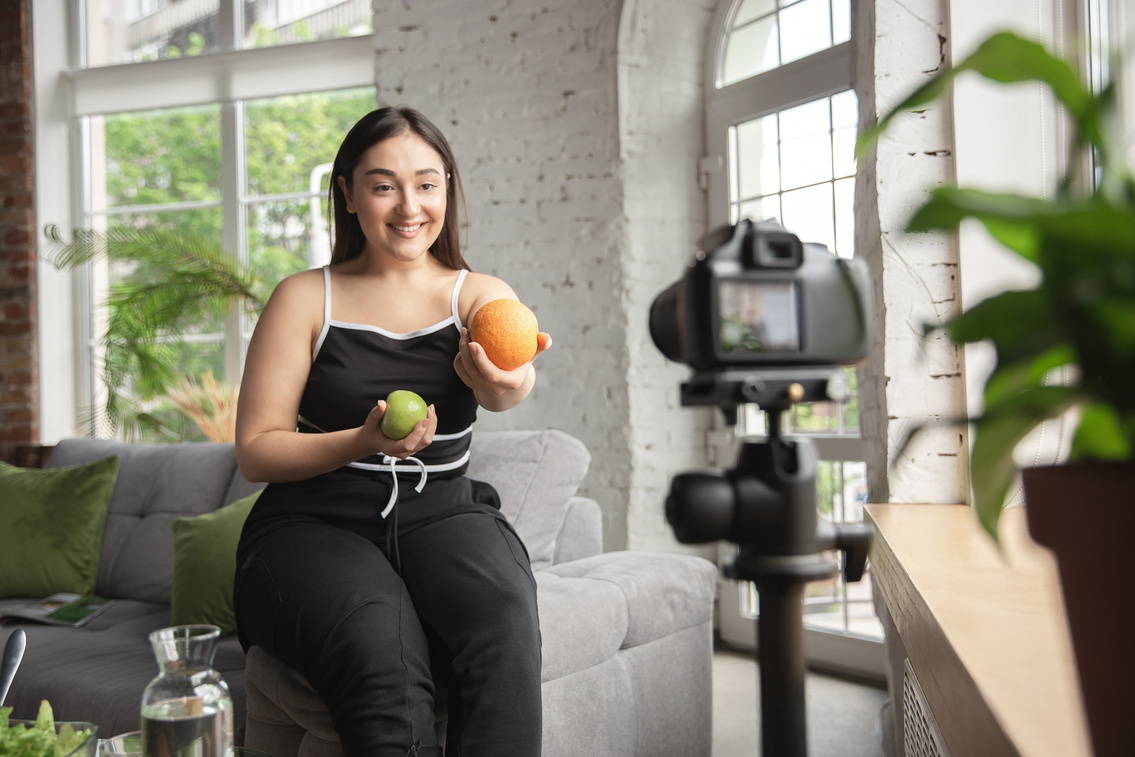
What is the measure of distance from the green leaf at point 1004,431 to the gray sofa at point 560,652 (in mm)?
1241

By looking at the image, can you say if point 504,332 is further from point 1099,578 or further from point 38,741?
point 1099,578

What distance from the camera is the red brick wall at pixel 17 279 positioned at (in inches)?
167

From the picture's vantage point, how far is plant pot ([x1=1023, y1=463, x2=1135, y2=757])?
0.42m

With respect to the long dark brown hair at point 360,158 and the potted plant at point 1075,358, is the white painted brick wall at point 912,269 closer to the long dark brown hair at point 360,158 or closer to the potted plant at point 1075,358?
the long dark brown hair at point 360,158

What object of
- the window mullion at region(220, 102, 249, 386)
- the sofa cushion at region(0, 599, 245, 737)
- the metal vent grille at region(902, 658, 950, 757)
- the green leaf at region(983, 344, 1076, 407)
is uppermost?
the window mullion at region(220, 102, 249, 386)

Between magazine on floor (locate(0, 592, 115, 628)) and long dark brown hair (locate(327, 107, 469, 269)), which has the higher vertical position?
long dark brown hair (locate(327, 107, 469, 269))

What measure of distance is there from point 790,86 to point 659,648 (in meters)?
2.06

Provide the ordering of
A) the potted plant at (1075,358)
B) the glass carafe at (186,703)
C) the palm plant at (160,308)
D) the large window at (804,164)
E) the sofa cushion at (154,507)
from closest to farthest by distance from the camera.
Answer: the potted plant at (1075,358) → the glass carafe at (186,703) → the sofa cushion at (154,507) → the large window at (804,164) → the palm plant at (160,308)

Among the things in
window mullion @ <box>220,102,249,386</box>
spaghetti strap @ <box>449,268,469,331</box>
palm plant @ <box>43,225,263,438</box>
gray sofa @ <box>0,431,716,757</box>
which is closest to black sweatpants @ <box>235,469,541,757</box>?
gray sofa @ <box>0,431,716,757</box>

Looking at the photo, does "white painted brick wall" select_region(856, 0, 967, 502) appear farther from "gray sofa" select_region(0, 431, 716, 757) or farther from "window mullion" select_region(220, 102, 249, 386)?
"window mullion" select_region(220, 102, 249, 386)

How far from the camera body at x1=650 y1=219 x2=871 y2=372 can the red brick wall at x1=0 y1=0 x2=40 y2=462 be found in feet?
14.9

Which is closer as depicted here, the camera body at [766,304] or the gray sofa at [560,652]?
the camera body at [766,304]

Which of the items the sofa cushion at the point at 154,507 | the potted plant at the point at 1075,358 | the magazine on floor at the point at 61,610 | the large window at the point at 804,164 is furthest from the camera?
the large window at the point at 804,164

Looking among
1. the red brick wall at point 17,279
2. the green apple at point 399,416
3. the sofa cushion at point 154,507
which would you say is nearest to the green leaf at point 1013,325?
the green apple at point 399,416
